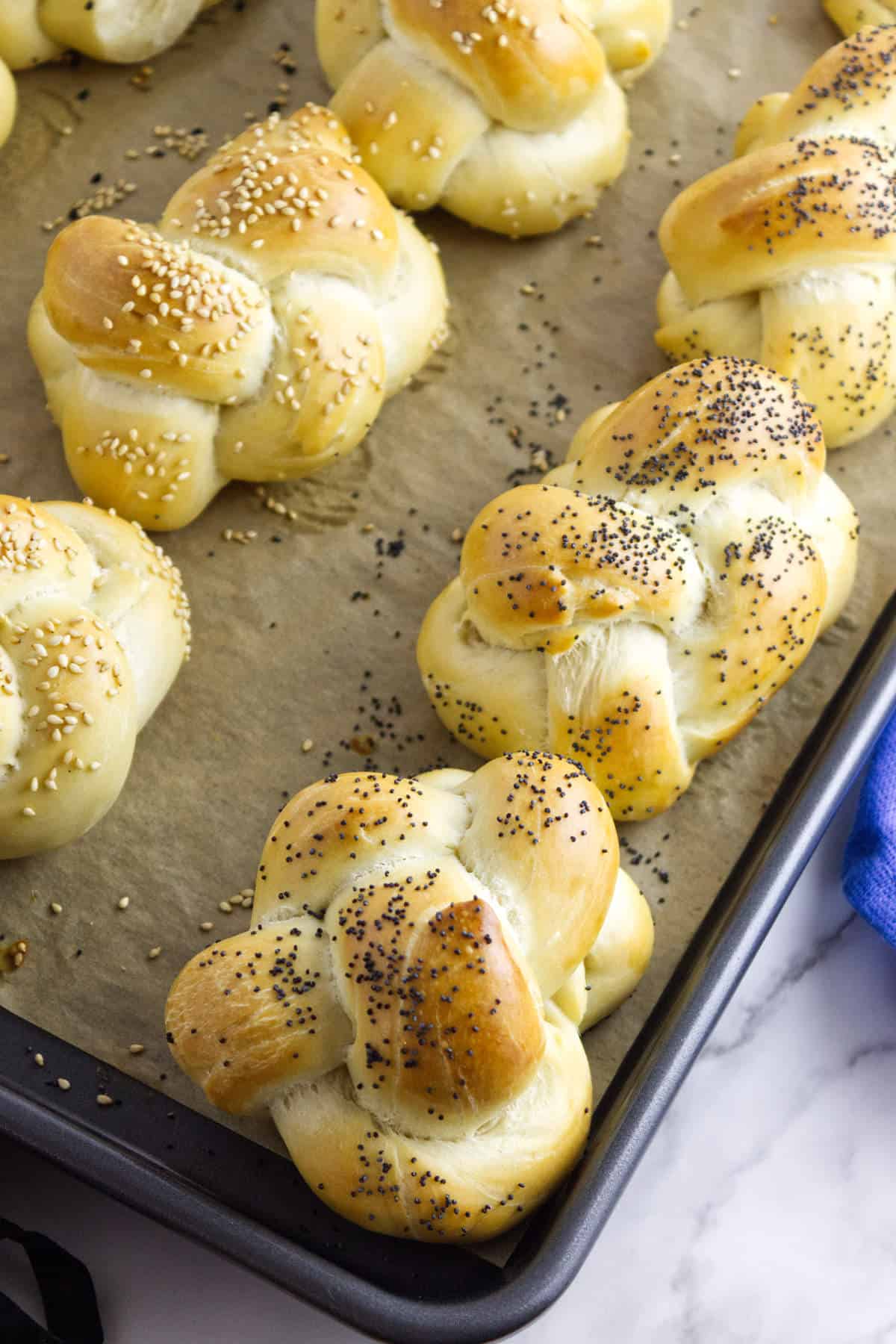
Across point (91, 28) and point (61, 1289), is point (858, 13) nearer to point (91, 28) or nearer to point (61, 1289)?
point (91, 28)

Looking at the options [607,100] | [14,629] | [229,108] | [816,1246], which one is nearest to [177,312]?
[14,629]

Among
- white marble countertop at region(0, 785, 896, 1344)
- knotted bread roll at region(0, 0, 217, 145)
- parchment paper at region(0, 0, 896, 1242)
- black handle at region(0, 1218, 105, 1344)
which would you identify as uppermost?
knotted bread roll at region(0, 0, 217, 145)

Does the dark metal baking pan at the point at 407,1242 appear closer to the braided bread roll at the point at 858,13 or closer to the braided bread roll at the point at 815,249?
the braided bread roll at the point at 815,249

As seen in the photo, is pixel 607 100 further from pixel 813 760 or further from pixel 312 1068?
pixel 312 1068

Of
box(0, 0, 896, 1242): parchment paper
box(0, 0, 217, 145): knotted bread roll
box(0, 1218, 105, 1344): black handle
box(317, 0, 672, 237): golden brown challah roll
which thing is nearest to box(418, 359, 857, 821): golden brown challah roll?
box(0, 0, 896, 1242): parchment paper

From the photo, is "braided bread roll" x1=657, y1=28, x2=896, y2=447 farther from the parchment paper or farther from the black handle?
the black handle

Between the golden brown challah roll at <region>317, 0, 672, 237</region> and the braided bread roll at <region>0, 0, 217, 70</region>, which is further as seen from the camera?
the braided bread roll at <region>0, 0, 217, 70</region>

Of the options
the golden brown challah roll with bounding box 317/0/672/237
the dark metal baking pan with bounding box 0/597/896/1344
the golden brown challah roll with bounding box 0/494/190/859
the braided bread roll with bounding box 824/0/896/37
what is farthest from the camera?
the braided bread roll with bounding box 824/0/896/37
